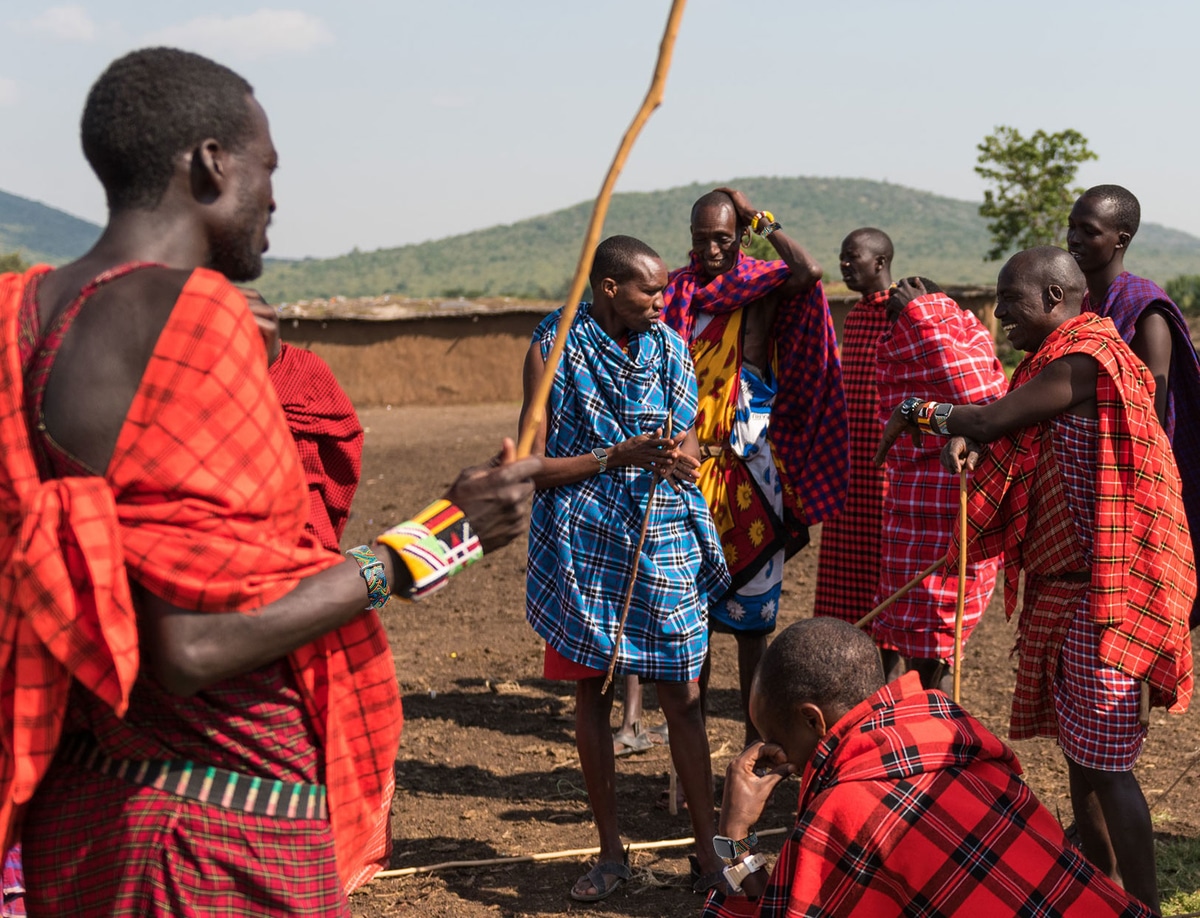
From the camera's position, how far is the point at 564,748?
6.09 m

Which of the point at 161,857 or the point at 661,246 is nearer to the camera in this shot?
the point at 161,857

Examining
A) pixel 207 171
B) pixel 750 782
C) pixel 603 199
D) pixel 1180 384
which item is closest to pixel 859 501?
pixel 1180 384

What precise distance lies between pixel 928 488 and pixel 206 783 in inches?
154

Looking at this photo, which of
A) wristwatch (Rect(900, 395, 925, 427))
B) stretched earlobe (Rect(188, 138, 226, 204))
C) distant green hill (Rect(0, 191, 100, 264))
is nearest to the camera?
stretched earlobe (Rect(188, 138, 226, 204))

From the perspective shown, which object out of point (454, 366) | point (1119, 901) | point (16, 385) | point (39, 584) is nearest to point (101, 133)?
point (16, 385)

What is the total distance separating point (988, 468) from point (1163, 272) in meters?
124

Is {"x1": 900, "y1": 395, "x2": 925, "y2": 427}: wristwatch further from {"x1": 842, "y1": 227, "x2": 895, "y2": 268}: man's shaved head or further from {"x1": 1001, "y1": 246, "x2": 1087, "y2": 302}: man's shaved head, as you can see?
{"x1": 842, "y1": 227, "x2": 895, "y2": 268}: man's shaved head

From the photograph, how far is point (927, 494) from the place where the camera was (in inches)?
209

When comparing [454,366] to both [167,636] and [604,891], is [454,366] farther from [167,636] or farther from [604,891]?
[167,636]

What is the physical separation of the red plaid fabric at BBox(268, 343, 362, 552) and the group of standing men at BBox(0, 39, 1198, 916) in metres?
0.01

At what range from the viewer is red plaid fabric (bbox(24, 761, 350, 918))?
6.32ft

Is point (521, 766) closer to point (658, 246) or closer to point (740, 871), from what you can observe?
point (740, 871)

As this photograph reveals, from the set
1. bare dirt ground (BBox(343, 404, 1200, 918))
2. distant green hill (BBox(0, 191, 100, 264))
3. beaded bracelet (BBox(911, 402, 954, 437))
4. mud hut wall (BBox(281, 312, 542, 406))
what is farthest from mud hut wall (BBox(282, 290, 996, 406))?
distant green hill (BBox(0, 191, 100, 264))

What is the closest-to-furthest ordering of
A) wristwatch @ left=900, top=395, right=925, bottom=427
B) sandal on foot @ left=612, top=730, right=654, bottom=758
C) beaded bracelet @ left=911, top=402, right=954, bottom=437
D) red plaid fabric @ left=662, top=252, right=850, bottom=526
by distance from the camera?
1. beaded bracelet @ left=911, top=402, right=954, bottom=437
2. wristwatch @ left=900, top=395, right=925, bottom=427
3. red plaid fabric @ left=662, top=252, right=850, bottom=526
4. sandal on foot @ left=612, top=730, right=654, bottom=758
